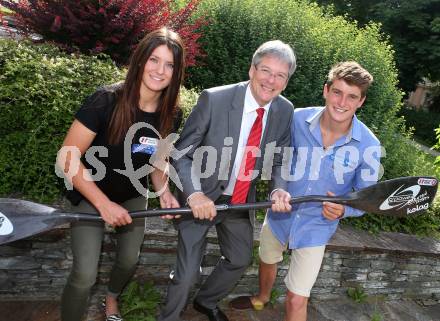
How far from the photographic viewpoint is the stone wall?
122 inches

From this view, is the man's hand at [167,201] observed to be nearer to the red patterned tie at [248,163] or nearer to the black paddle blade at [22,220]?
the red patterned tie at [248,163]

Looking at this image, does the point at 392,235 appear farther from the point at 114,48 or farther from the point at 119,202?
the point at 114,48

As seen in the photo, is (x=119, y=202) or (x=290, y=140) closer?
(x=119, y=202)

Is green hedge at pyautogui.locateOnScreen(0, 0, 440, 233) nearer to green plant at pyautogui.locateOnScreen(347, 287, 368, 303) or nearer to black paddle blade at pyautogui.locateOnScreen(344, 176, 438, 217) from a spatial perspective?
green plant at pyautogui.locateOnScreen(347, 287, 368, 303)

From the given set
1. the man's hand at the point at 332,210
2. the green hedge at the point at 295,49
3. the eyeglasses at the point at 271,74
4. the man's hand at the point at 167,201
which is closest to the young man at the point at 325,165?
the man's hand at the point at 332,210

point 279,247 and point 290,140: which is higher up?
point 290,140

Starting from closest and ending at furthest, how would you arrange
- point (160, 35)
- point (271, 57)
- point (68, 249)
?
point (160, 35) → point (271, 57) → point (68, 249)

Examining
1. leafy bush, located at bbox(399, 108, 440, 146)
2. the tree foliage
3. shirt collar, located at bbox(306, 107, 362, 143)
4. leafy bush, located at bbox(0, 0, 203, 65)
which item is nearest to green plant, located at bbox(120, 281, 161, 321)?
shirt collar, located at bbox(306, 107, 362, 143)

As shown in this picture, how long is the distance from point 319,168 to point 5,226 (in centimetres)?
199

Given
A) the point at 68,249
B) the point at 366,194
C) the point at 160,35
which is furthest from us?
the point at 68,249

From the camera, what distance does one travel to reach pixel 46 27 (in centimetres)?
502

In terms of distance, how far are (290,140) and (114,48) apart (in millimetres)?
2944

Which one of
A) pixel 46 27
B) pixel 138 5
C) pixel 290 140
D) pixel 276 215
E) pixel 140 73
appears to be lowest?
pixel 276 215

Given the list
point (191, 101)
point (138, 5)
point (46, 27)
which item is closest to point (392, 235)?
point (191, 101)
